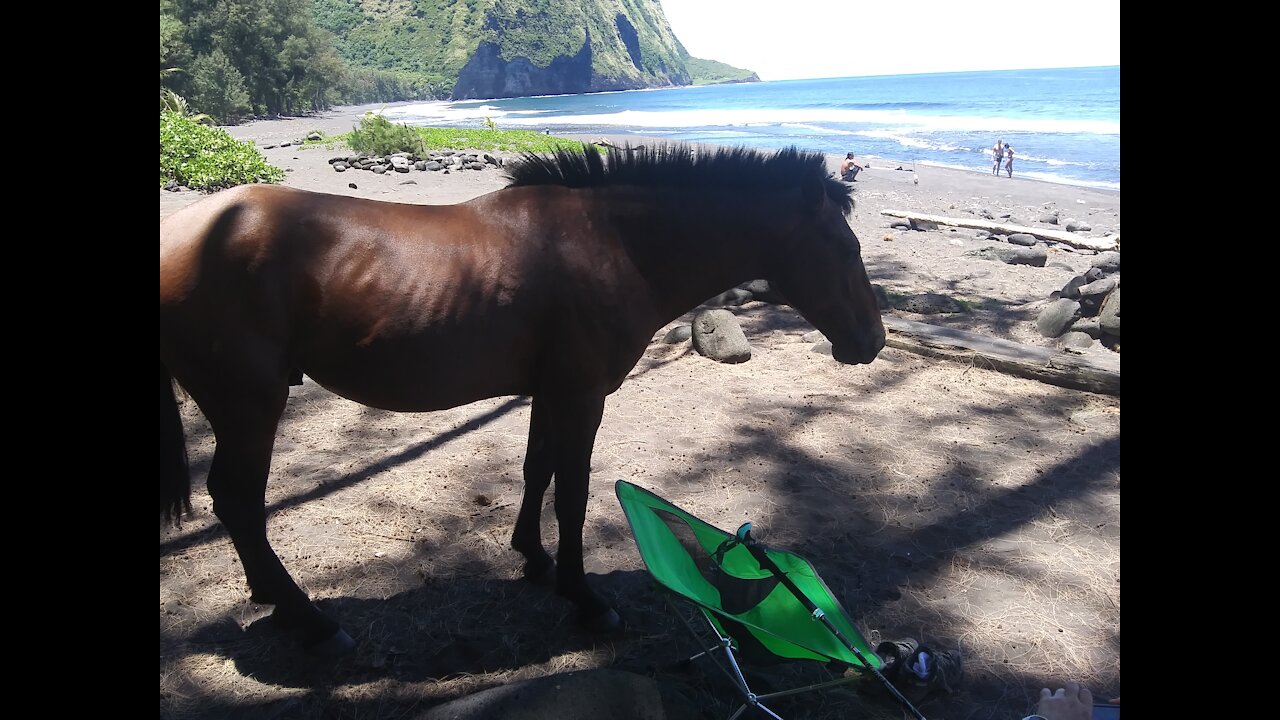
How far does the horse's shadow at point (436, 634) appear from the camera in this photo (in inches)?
123

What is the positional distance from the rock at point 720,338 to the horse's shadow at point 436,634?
359 cm

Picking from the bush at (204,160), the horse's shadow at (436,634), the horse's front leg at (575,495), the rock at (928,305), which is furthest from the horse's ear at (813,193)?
the bush at (204,160)

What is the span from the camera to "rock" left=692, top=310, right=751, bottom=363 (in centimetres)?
713

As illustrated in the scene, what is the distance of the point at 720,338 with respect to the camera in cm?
721

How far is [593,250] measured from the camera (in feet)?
10.9

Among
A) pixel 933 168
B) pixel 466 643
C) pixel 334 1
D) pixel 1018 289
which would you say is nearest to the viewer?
pixel 466 643

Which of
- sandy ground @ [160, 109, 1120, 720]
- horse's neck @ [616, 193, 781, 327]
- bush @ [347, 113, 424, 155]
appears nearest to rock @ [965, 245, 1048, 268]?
sandy ground @ [160, 109, 1120, 720]

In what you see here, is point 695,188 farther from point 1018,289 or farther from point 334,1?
point 334,1

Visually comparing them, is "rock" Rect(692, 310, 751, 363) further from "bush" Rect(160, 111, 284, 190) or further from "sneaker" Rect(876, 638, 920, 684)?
"bush" Rect(160, 111, 284, 190)

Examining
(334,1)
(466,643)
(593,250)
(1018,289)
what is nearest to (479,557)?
(466,643)

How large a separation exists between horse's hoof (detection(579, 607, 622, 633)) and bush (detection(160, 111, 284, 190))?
44.4 ft

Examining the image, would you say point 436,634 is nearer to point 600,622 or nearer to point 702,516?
point 600,622

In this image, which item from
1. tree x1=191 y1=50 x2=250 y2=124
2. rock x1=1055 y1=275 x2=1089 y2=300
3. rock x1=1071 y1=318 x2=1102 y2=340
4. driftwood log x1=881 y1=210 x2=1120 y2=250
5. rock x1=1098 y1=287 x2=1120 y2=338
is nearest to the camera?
rock x1=1098 y1=287 x2=1120 y2=338

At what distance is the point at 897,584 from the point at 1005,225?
13574 millimetres
